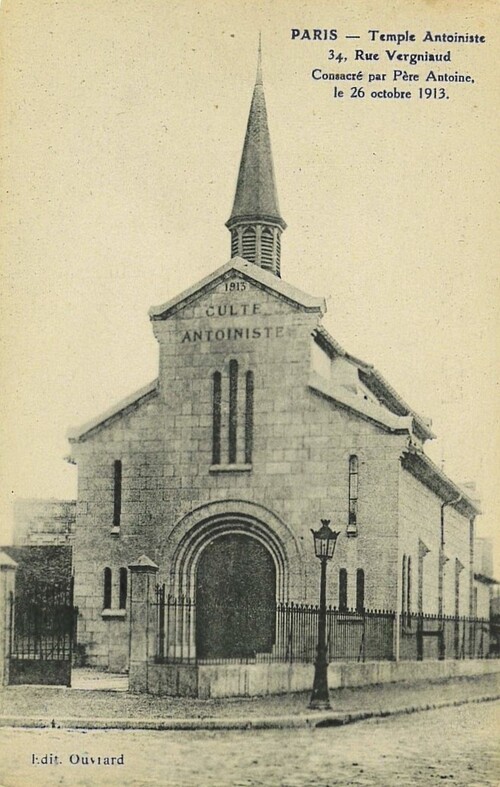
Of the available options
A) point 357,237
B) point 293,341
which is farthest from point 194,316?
point 357,237

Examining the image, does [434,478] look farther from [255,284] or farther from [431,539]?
[255,284]

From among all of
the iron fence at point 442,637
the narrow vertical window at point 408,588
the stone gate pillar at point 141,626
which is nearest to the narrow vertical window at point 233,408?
the narrow vertical window at point 408,588

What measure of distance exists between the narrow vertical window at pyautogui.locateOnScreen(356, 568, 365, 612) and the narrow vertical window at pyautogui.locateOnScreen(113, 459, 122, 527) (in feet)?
18.0

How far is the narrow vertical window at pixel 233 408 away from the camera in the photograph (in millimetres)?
26109

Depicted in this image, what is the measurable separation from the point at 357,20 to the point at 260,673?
35.0 feet

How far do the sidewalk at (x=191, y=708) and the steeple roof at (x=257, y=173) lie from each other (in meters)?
8.56

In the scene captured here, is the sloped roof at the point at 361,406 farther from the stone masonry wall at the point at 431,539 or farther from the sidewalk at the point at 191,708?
the sidewalk at the point at 191,708

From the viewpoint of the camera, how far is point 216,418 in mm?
26516

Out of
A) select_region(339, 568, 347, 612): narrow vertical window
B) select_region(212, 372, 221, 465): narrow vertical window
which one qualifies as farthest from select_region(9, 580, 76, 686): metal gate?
select_region(339, 568, 347, 612): narrow vertical window

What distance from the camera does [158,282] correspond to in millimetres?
21328

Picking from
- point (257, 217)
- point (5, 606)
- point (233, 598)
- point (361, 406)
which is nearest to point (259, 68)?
point (257, 217)

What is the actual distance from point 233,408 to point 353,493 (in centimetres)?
316

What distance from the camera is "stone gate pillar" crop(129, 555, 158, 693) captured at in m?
21.2

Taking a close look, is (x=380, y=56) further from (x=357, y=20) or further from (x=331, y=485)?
(x=331, y=485)
